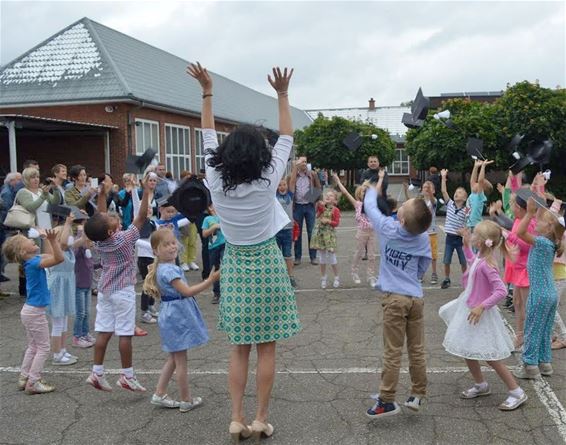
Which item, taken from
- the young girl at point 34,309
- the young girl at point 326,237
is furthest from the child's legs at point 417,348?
the young girl at point 326,237

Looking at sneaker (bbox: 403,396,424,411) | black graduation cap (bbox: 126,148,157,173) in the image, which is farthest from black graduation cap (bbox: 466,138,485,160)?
sneaker (bbox: 403,396,424,411)

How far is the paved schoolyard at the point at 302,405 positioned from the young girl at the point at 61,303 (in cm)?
19

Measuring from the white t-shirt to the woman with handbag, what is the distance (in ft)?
17.1

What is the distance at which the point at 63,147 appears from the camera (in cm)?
2172

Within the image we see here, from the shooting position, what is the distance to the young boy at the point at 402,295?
3889 mm

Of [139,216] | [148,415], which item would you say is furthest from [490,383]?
[139,216]

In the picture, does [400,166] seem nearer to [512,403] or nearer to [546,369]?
[546,369]

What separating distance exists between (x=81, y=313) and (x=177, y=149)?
65.4 feet

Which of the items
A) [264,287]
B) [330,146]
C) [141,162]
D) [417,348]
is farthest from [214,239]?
[330,146]

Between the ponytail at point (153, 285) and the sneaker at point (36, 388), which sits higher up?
the ponytail at point (153, 285)

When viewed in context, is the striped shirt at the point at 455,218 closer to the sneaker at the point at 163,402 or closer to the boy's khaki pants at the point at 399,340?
the boy's khaki pants at the point at 399,340

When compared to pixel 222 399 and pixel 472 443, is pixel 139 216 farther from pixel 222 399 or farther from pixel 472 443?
pixel 472 443

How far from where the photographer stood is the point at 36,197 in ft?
27.2

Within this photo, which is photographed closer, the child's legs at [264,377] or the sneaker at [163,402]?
the child's legs at [264,377]
